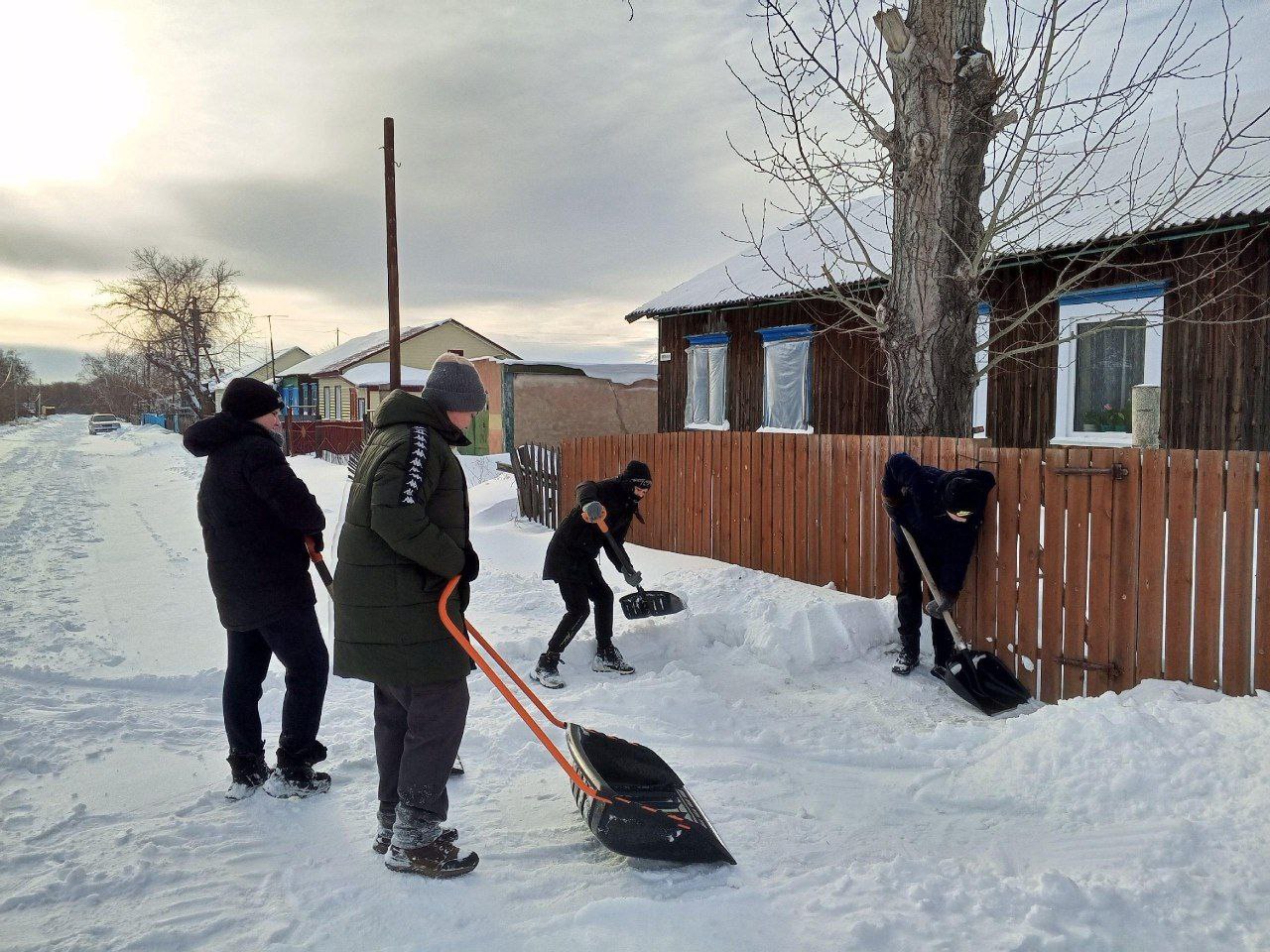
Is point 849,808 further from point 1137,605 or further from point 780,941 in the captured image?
point 1137,605

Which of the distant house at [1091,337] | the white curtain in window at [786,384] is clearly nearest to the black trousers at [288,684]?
the distant house at [1091,337]

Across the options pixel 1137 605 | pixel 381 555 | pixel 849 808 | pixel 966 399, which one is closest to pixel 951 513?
pixel 1137 605

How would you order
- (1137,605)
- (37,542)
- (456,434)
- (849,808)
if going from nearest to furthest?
(456,434) < (849,808) < (1137,605) < (37,542)

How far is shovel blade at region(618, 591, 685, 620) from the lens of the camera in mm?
5367

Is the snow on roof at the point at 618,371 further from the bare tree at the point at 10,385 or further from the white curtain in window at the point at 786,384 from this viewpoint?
the bare tree at the point at 10,385

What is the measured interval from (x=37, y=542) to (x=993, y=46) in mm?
11976

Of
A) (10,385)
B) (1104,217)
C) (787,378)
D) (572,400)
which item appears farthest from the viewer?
(10,385)

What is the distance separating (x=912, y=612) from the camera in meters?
5.32

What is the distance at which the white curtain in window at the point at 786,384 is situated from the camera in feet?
41.3

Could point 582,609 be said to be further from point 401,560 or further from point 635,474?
point 401,560

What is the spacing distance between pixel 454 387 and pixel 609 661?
2791 millimetres

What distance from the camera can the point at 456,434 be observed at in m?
3.03

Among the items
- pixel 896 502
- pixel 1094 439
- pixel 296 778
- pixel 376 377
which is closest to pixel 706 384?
pixel 1094 439

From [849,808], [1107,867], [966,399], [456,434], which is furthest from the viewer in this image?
[966,399]
